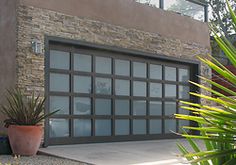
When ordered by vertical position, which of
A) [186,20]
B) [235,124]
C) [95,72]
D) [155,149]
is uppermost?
[186,20]

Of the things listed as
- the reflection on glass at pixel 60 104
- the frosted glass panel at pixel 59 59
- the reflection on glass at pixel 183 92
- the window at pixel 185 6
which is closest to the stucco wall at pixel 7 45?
the frosted glass panel at pixel 59 59

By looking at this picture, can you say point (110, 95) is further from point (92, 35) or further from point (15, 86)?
point (15, 86)

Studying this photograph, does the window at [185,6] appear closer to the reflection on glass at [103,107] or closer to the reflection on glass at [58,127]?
the reflection on glass at [103,107]

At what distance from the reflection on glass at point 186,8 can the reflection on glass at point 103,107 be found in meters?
3.93

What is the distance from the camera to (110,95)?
34.4ft

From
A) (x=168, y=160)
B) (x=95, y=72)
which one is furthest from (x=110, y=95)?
(x=168, y=160)

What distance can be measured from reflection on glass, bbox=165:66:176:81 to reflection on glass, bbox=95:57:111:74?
2.53 m

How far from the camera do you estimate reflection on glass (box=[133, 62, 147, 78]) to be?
36.9 ft

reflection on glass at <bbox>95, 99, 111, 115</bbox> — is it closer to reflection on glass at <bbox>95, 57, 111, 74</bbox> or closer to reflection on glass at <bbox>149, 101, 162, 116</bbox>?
reflection on glass at <bbox>95, 57, 111, 74</bbox>

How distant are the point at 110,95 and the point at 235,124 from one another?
8956 millimetres

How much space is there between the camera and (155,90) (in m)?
11.8

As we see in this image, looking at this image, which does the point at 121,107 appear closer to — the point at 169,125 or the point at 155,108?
the point at 155,108

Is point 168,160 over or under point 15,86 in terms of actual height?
under

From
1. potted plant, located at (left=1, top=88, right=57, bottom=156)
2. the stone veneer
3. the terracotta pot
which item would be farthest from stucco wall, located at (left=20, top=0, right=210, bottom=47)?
the terracotta pot
